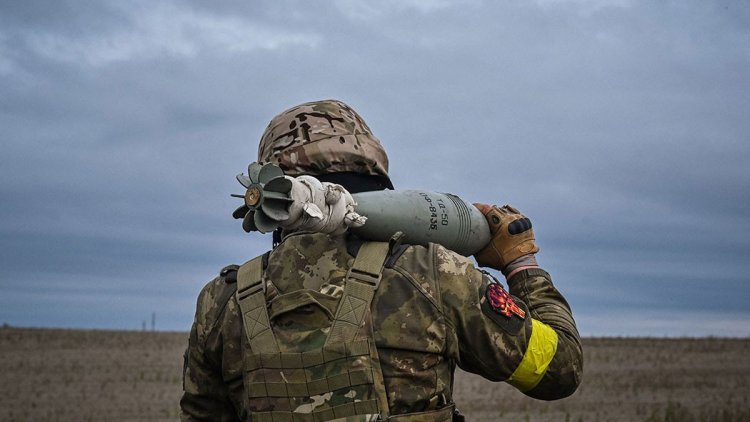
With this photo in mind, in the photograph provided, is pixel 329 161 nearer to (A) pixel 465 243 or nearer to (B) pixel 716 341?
(A) pixel 465 243

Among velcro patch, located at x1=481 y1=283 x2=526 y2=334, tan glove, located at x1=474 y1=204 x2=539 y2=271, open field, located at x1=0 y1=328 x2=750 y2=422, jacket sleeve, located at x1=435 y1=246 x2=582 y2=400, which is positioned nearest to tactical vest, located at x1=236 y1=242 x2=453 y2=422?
jacket sleeve, located at x1=435 y1=246 x2=582 y2=400

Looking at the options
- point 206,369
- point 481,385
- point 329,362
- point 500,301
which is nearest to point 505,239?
point 500,301

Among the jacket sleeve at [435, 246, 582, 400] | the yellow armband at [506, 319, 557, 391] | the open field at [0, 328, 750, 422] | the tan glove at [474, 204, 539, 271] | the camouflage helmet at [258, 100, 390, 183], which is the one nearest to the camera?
the jacket sleeve at [435, 246, 582, 400]

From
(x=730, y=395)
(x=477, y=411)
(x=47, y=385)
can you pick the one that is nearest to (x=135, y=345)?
(x=47, y=385)

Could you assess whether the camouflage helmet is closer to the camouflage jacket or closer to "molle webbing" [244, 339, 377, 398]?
the camouflage jacket

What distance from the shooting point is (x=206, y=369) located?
3885 mm

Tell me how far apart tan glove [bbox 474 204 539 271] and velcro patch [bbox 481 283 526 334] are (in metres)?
0.58

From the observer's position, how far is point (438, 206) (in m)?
3.96

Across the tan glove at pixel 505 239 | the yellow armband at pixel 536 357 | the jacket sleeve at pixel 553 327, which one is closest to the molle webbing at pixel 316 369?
the yellow armband at pixel 536 357

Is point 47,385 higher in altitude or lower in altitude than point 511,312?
higher

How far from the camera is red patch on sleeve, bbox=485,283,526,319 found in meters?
3.45

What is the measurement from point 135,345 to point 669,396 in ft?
61.6

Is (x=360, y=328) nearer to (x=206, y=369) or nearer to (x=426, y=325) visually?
(x=426, y=325)

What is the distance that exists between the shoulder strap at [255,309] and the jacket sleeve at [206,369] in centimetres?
19
